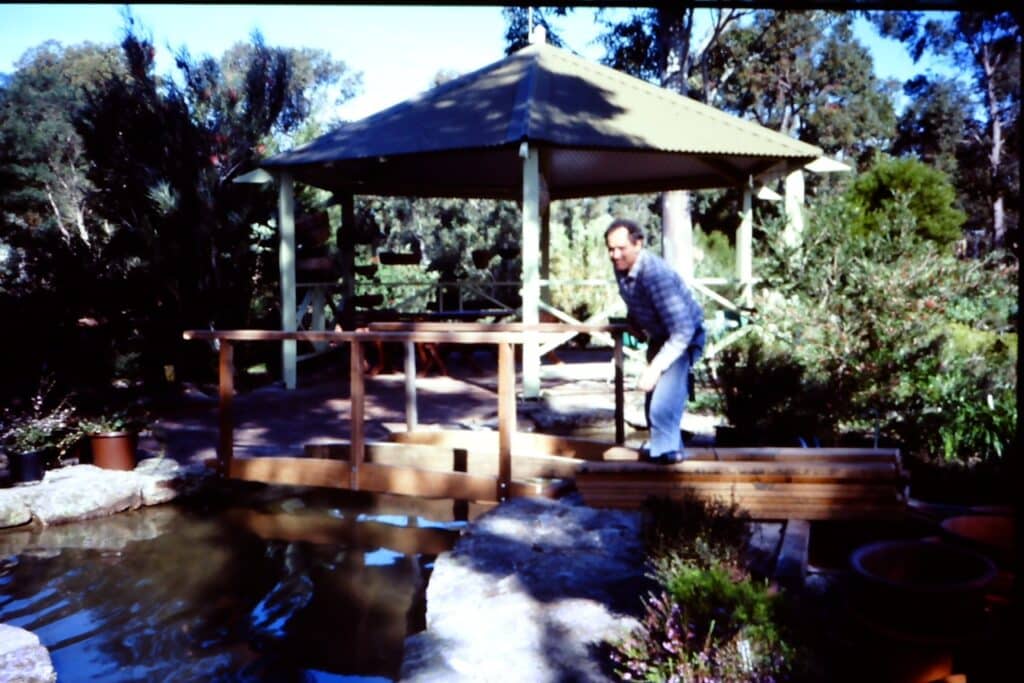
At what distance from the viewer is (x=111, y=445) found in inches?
268

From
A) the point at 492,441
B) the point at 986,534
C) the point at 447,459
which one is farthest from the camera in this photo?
the point at 492,441

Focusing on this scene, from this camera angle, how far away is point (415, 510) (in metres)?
6.69

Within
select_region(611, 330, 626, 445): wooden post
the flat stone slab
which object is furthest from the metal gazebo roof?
the flat stone slab

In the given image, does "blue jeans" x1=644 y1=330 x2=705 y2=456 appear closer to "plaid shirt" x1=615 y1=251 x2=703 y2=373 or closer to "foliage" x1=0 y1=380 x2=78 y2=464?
"plaid shirt" x1=615 y1=251 x2=703 y2=373

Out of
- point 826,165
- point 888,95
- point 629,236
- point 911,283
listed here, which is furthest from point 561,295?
point 888,95

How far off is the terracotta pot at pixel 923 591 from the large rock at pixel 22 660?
328 cm

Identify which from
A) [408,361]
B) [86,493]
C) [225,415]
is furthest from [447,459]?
[86,493]

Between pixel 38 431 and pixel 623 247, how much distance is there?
516 cm

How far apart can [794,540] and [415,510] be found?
351cm

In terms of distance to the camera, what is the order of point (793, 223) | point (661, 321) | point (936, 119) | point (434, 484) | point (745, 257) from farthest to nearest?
point (936, 119)
point (745, 257)
point (793, 223)
point (434, 484)
point (661, 321)

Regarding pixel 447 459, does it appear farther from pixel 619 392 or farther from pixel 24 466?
pixel 24 466

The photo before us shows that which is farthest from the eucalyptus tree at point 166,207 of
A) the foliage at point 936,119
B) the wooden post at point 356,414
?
the foliage at point 936,119

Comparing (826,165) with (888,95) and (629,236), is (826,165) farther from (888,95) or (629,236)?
(888,95)

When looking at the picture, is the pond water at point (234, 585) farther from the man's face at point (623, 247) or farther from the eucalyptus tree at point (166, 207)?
the eucalyptus tree at point (166, 207)
